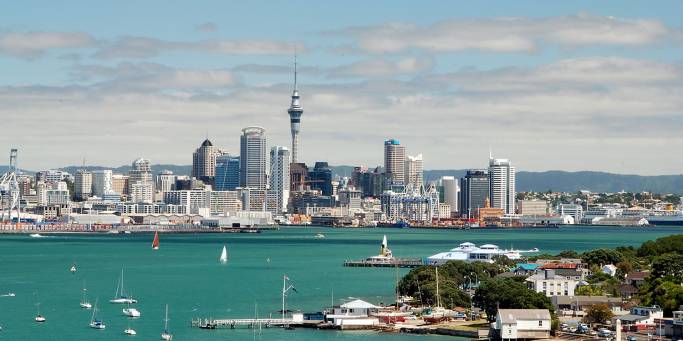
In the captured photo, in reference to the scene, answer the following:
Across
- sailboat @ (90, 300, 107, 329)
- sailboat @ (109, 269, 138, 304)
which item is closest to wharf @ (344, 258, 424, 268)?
sailboat @ (109, 269, 138, 304)

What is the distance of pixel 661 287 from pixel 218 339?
56.7 ft

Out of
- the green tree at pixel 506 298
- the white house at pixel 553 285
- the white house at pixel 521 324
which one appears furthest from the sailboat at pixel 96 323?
the white house at pixel 553 285

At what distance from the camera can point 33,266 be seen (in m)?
89.5

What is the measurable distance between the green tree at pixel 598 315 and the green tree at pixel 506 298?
55.1 inches

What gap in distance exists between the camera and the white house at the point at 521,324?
42.7 metres

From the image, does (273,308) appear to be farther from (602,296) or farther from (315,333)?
(602,296)

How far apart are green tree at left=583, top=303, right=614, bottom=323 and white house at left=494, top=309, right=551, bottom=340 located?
11.4 feet

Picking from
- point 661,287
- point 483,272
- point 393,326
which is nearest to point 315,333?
point 393,326

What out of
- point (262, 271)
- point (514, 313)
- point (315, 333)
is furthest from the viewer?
point (262, 271)

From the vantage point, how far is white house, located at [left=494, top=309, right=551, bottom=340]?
42.7 m

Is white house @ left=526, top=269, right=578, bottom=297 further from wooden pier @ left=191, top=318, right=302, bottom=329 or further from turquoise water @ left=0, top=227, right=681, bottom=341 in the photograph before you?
wooden pier @ left=191, top=318, right=302, bottom=329

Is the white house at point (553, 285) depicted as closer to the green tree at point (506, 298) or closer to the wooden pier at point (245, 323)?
the green tree at point (506, 298)

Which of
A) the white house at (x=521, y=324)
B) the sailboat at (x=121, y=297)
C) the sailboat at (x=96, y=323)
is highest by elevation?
the white house at (x=521, y=324)

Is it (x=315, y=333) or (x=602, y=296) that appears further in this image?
(x=602, y=296)
